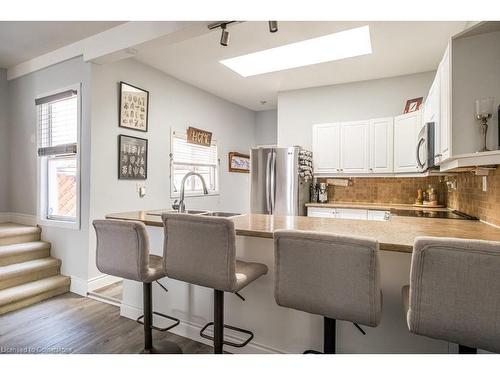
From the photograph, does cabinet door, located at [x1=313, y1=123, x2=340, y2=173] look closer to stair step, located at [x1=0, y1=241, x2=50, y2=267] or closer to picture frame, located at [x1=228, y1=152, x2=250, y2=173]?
picture frame, located at [x1=228, y1=152, x2=250, y2=173]

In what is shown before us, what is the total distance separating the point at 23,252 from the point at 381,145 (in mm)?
4638

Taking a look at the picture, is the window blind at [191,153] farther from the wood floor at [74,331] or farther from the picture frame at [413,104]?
the picture frame at [413,104]

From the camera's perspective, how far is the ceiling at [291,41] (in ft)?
9.29

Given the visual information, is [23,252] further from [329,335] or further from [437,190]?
[437,190]

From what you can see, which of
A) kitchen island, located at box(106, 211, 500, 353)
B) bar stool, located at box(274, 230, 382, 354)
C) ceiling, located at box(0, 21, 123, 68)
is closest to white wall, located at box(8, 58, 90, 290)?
ceiling, located at box(0, 21, 123, 68)

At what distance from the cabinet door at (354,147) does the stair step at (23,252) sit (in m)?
4.05

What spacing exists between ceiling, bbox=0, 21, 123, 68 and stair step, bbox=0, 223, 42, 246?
6.84 ft

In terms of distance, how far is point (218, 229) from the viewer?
1548 millimetres

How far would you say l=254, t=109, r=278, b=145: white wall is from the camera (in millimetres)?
6168

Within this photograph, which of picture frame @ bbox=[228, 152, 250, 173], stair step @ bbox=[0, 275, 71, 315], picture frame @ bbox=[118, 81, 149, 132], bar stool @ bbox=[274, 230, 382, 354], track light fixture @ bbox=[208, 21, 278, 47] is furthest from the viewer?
picture frame @ bbox=[228, 152, 250, 173]

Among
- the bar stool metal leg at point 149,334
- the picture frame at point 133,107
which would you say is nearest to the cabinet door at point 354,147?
the picture frame at point 133,107

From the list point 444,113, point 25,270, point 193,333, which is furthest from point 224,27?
point 25,270

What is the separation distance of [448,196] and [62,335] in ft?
14.9

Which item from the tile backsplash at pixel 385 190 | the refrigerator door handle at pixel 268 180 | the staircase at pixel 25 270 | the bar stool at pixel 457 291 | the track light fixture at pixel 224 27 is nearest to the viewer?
the bar stool at pixel 457 291
